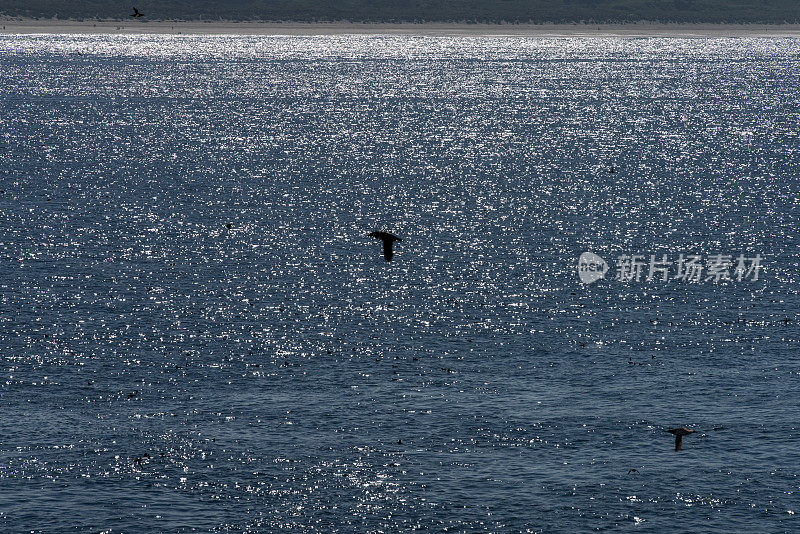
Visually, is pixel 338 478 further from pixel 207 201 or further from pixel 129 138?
pixel 129 138

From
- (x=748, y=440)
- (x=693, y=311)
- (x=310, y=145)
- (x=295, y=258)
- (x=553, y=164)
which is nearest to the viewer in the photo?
(x=748, y=440)

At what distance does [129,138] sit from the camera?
632 ft

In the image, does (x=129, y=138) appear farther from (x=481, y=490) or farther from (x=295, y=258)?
(x=481, y=490)

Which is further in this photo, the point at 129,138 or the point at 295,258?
the point at 129,138

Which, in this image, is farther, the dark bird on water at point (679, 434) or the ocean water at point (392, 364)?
the ocean water at point (392, 364)

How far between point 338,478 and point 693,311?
37.4 metres

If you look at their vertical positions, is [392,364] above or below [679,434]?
below

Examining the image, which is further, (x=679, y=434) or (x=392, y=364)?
(x=392, y=364)

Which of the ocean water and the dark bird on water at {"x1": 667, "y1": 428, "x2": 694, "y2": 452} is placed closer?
the dark bird on water at {"x1": 667, "y1": 428, "x2": 694, "y2": 452}

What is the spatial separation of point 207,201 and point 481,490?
259 ft

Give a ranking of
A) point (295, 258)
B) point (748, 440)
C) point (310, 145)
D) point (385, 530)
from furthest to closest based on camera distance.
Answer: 1. point (310, 145)
2. point (295, 258)
3. point (748, 440)
4. point (385, 530)

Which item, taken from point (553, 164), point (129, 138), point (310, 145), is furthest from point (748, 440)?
point (129, 138)

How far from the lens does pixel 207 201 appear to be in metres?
128

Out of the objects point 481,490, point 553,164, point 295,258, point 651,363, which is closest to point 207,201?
point 295,258
